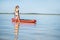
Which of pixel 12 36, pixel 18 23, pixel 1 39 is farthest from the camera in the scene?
pixel 18 23

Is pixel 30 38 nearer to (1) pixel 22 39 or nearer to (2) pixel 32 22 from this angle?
(1) pixel 22 39

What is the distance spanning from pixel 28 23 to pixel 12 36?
2039 mm

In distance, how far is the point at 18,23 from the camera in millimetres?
5637

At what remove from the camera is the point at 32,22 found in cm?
580

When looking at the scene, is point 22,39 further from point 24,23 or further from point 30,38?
point 24,23

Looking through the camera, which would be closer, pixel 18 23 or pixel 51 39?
pixel 51 39

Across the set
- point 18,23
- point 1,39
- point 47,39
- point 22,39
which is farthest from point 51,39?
point 18,23

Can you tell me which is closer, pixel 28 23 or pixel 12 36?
pixel 12 36

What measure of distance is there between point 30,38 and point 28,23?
2141 mm

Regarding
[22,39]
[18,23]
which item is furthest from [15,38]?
[18,23]

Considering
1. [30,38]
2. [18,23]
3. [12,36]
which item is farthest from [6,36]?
[18,23]

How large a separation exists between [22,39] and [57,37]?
0.53 meters

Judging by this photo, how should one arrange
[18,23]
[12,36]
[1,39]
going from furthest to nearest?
[18,23], [12,36], [1,39]

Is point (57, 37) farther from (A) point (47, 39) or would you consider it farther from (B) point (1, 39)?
(B) point (1, 39)
